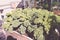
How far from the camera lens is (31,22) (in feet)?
37.8

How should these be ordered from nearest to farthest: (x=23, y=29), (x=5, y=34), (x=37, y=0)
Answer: (x=23, y=29) < (x=5, y=34) < (x=37, y=0)

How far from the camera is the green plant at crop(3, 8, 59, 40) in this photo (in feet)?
36.9

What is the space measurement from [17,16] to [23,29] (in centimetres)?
90

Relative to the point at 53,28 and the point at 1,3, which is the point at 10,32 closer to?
the point at 53,28

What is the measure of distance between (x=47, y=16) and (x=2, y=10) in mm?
5767

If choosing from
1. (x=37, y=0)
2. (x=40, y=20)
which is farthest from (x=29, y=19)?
(x=37, y=0)

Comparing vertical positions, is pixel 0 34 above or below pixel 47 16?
below

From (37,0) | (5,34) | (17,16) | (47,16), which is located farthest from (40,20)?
(37,0)

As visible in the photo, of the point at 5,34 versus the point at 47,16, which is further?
the point at 5,34

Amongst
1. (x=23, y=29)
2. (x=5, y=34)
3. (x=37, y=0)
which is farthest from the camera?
(x=37, y=0)

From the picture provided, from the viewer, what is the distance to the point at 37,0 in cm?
1636

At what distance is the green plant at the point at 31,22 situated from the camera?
11.2 metres

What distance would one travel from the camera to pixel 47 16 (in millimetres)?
11578

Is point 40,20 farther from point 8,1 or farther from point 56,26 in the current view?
point 8,1
